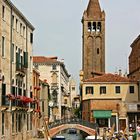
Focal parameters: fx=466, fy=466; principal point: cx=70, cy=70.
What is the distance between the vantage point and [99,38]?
233 ft

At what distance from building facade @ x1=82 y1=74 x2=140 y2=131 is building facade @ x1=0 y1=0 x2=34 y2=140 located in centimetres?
1253

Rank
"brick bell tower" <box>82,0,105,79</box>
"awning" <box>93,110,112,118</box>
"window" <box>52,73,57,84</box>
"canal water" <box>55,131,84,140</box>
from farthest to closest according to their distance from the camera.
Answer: "window" <box>52,73,57,84</box>, "brick bell tower" <box>82,0,105,79</box>, "canal water" <box>55,131,84,140</box>, "awning" <box>93,110,112,118</box>

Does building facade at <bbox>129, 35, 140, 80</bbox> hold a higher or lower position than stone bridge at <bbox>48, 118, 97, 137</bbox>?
higher

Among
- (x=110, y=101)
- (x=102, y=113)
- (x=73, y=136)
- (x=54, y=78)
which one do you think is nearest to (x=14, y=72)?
(x=102, y=113)

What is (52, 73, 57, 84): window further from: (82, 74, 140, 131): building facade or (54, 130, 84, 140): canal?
(82, 74, 140, 131): building facade

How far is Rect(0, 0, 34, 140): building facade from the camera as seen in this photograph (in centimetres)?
2747

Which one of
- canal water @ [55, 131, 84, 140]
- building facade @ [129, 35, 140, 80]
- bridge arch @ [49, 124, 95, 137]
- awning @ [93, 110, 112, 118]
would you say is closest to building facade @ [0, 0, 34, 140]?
bridge arch @ [49, 124, 95, 137]

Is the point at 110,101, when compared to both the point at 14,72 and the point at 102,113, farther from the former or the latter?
the point at 14,72

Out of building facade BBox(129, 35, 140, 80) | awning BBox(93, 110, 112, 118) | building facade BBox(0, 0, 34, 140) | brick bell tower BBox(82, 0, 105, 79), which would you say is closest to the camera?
building facade BBox(0, 0, 34, 140)

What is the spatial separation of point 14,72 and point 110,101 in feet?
65.1

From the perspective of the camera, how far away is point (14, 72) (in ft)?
101

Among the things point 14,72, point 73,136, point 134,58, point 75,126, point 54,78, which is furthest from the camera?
point 54,78

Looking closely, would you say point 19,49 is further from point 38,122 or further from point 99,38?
point 99,38

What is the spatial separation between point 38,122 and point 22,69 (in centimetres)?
1172
